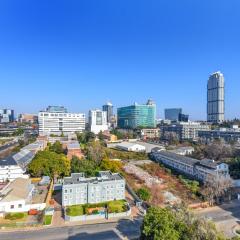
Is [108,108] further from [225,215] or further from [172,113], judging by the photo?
[225,215]

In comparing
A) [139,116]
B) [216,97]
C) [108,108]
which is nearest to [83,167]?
[139,116]

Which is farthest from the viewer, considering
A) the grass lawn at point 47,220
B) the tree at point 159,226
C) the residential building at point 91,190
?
the residential building at point 91,190

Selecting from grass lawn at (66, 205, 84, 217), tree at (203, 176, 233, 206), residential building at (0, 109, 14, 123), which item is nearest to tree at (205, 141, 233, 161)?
tree at (203, 176, 233, 206)

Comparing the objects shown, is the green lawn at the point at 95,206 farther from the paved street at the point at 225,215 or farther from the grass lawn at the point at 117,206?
the paved street at the point at 225,215

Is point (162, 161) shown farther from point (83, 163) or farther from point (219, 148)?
point (83, 163)

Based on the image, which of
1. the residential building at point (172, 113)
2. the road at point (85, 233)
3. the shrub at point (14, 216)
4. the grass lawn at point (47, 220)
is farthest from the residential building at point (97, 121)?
the road at point (85, 233)

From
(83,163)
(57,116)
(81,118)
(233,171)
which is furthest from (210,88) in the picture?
(83,163)
